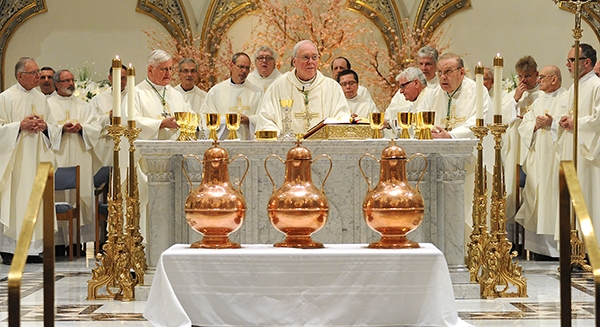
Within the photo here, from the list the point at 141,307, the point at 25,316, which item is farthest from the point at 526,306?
the point at 25,316

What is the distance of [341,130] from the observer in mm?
6684

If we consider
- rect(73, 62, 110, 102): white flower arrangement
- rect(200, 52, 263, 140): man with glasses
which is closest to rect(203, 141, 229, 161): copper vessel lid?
rect(200, 52, 263, 140): man with glasses

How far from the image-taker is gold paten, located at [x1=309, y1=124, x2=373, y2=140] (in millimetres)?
6664

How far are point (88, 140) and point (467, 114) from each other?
4.35 metres

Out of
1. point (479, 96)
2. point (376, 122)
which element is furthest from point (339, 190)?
point (479, 96)

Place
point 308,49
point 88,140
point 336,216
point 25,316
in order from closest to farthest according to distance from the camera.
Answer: point 25,316, point 336,216, point 308,49, point 88,140

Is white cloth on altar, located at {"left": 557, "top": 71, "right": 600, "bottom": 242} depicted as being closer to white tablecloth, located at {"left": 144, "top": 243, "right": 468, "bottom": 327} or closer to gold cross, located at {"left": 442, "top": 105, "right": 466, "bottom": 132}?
gold cross, located at {"left": 442, "top": 105, "right": 466, "bottom": 132}

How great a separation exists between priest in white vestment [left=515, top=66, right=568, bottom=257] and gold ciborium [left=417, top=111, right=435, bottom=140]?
2.75m

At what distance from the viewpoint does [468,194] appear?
7762mm

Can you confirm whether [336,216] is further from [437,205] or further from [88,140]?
[88,140]

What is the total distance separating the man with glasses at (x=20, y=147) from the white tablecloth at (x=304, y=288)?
5090mm

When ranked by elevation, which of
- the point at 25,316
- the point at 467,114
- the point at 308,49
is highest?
the point at 308,49

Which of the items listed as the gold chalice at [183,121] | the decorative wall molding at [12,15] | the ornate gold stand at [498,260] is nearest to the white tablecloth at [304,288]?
the ornate gold stand at [498,260]

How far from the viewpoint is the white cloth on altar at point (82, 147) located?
1028cm
